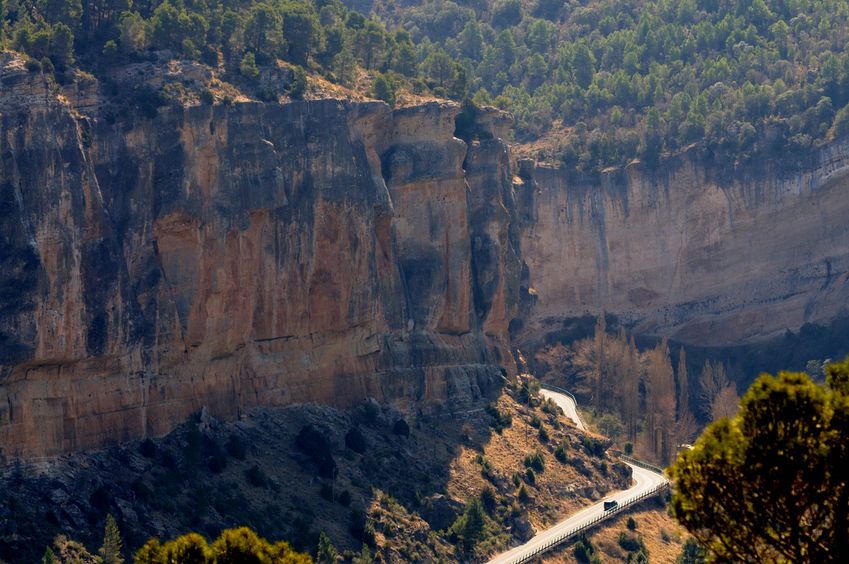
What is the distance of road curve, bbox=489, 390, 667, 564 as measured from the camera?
83.8m

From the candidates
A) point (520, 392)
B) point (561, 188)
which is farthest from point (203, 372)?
point (561, 188)

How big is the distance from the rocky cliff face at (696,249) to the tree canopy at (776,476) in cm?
9392

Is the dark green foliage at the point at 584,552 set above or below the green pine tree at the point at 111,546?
below

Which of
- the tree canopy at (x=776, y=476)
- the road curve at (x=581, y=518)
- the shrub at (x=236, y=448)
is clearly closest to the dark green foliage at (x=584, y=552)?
the road curve at (x=581, y=518)

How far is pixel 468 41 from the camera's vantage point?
16675 cm

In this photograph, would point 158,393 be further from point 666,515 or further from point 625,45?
point 625,45

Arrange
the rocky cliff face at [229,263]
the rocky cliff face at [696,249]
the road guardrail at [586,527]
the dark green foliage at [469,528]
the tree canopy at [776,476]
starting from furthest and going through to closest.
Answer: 1. the rocky cliff face at [696,249]
2. the road guardrail at [586,527]
3. the dark green foliage at [469,528]
4. the rocky cliff face at [229,263]
5. the tree canopy at [776,476]

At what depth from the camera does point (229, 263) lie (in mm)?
81688

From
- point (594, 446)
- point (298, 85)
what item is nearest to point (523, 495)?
point (594, 446)

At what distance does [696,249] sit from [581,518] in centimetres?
4862

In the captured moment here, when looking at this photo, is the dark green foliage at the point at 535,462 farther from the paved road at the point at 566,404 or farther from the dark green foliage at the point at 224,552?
the dark green foliage at the point at 224,552

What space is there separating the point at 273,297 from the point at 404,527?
11.6 meters

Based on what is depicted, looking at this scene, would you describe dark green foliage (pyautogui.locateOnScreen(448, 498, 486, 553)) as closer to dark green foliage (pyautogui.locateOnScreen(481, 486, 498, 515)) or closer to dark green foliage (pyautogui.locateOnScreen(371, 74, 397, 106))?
dark green foliage (pyautogui.locateOnScreen(481, 486, 498, 515))

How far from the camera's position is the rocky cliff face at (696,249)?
135 metres
